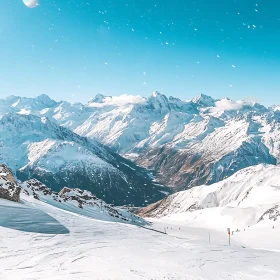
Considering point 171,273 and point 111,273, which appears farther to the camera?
point 171,273

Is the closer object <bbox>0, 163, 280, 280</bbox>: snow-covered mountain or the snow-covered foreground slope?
the snow-covered foreground slope

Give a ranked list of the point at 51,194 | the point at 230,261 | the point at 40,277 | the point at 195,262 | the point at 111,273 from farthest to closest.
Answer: the point at 51,194 → the point at 230,261 → the point at 195,262 → the point at 111,273 → the point at 40,277

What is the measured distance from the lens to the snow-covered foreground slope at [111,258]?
20453 millimetres

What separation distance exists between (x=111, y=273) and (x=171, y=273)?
14.2ft

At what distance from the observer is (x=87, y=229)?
1458 inches

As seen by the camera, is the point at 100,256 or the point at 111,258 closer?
the point at 111,258

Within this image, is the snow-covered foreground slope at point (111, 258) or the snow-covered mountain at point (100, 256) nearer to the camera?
the snow-covered foreground slope at point (111, 258)

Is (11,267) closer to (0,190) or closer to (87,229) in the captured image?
(87,229)

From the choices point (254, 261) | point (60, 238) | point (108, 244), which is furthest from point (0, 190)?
point (254, 261)

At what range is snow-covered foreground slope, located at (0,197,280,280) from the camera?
20.5m

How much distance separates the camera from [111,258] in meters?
24.5

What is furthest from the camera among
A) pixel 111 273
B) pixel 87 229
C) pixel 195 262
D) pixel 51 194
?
pixel 51 194

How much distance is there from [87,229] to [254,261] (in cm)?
1852

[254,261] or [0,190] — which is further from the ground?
[0,190]
